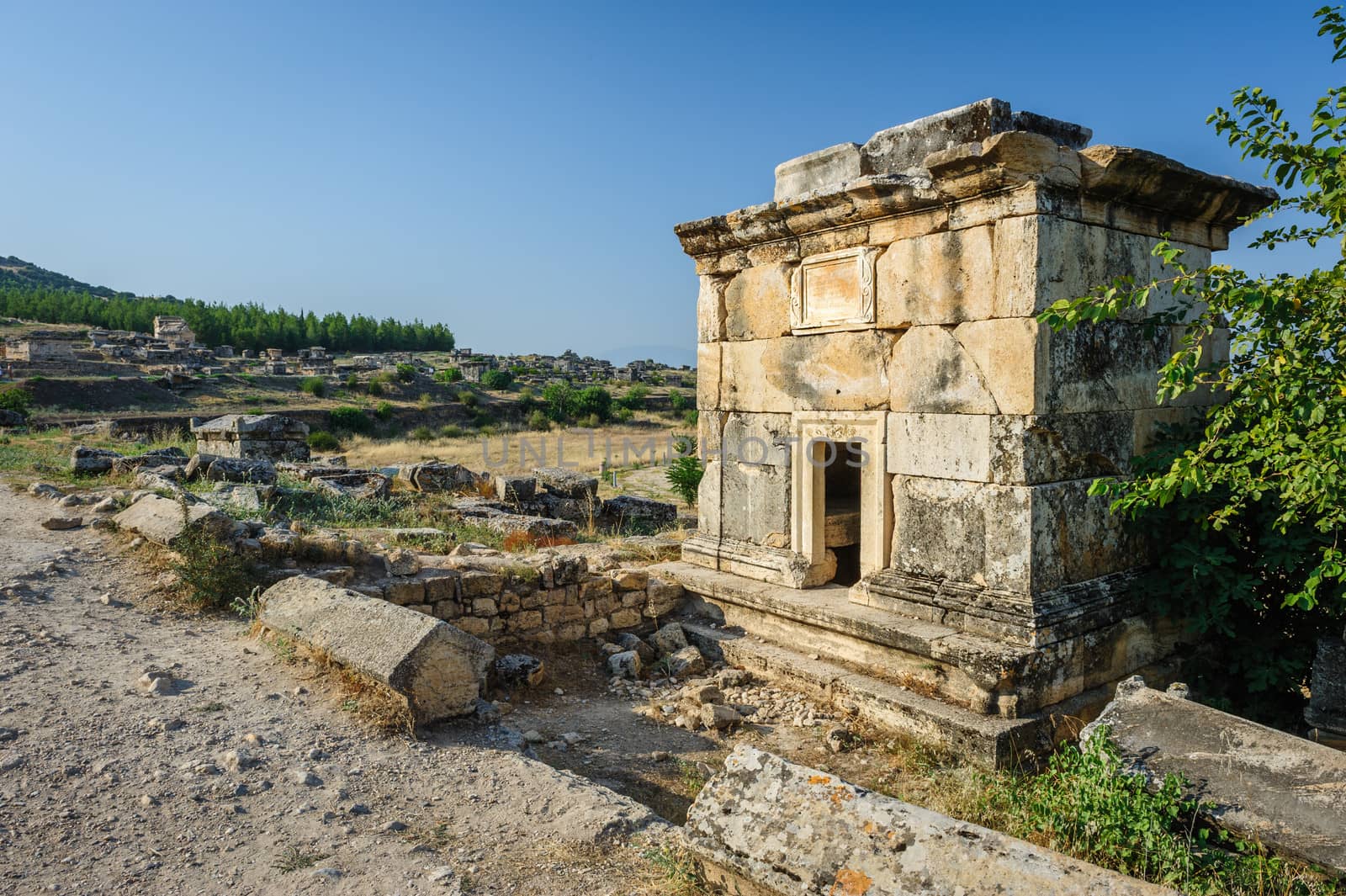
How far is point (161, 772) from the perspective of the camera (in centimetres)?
366

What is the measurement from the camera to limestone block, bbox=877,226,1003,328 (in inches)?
205

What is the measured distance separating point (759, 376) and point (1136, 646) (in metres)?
3.23

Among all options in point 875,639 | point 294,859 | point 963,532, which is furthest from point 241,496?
point 963,532

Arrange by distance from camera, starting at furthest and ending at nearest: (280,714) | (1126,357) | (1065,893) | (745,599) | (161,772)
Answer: (745,599)
(1126,357)
(280,714)
(161,772)
(1065,893)

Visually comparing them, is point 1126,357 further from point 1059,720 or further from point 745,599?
point 745,599

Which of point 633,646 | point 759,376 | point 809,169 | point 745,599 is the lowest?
point 633,646

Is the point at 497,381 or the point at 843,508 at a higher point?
the point at 497,381

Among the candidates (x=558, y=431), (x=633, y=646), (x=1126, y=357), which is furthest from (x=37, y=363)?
(x=1126, y=357)

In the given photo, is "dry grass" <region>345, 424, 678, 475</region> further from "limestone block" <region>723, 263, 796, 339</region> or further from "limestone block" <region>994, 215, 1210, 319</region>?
"limestone block" <region>994, 215, 1210, 319</region>

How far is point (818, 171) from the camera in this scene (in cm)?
661

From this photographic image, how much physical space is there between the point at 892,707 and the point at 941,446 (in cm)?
165

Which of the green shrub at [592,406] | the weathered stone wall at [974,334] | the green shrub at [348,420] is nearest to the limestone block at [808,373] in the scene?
the weathered stone wall at [974,334]

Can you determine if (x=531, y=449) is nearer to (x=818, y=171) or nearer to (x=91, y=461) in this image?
(x=91, y=461)

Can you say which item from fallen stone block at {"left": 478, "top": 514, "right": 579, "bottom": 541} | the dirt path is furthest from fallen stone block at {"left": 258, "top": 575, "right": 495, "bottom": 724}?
fallen stone block at {"left": 478, "top": 514, "right": 579, "bottom": 541}
